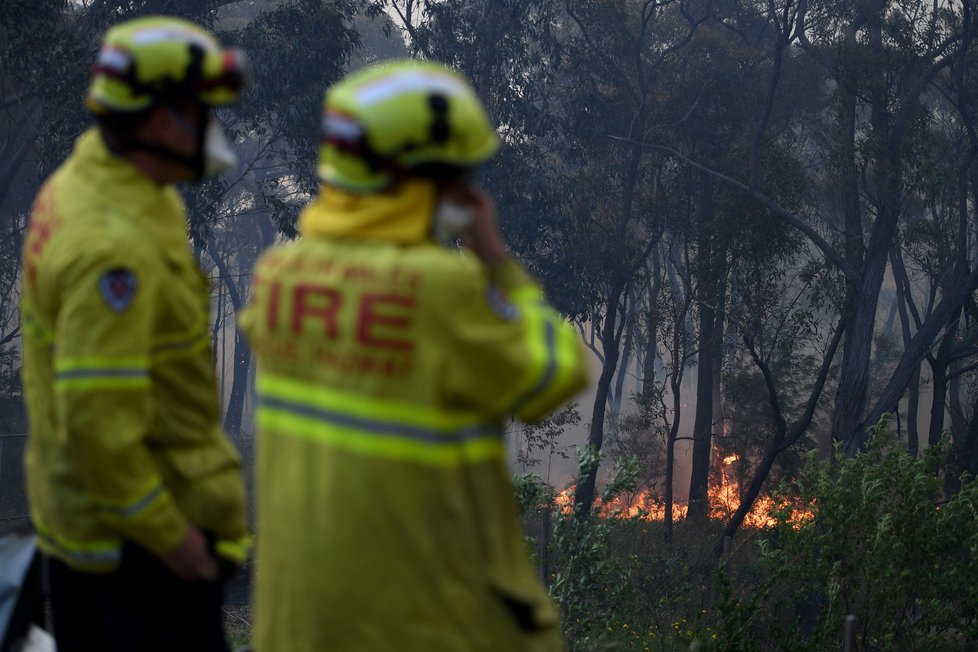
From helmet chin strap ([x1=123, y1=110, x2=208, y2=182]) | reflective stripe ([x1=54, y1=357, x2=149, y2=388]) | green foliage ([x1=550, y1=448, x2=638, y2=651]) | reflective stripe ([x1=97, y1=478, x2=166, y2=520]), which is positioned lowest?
green foliage ([x1=550, y1=448, x2=638, y2=651])

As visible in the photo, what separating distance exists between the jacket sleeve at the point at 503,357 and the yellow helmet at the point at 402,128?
203mm

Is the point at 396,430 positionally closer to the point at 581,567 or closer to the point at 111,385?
the point at 111,385

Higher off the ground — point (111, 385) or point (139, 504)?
point (111, 385)

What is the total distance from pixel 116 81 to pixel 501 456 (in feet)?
3.24

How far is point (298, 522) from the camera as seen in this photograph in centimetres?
200

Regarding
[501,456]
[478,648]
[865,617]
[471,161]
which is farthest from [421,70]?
[865,617]

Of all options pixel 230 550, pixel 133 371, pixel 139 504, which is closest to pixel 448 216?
pixel 133 371

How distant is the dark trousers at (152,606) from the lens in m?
2.38

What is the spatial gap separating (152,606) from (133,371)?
1.55 feet

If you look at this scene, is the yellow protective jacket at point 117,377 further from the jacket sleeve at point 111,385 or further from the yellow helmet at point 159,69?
the yellow helmet at point 159,69

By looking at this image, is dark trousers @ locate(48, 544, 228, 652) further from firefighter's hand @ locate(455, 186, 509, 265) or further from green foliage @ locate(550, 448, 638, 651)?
green foliage @ locate(550, 448, 638, 651)

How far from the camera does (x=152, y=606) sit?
2.39 m

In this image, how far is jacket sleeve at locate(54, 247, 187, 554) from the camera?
2.17 meters

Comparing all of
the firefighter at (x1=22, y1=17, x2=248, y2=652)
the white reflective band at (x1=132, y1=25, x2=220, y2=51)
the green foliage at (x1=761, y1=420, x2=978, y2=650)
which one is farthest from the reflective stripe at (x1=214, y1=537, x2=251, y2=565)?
the green foliage at (x1=761, y1=420, x2=978, y2=650)
